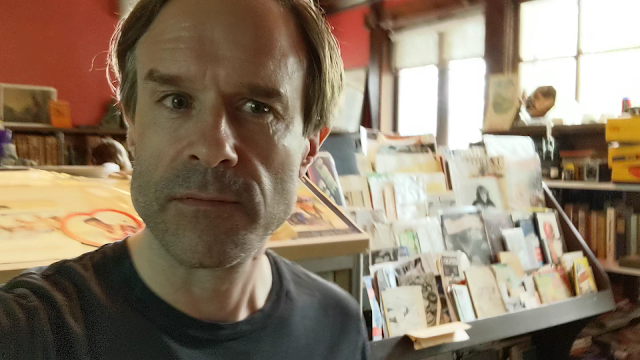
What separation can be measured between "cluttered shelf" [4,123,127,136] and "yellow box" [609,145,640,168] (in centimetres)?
401

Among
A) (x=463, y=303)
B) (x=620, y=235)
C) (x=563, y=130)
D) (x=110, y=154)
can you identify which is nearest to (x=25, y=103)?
(x=110, y=154)

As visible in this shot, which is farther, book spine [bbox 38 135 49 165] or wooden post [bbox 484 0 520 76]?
book spine [bbox 38 135 49 165]

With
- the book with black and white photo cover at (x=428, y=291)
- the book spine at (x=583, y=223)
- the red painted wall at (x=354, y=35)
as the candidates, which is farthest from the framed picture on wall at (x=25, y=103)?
the book spine at (x=583, y=223)

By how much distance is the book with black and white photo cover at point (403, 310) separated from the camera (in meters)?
1.62

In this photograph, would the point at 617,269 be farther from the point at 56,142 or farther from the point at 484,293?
the point at 56,142

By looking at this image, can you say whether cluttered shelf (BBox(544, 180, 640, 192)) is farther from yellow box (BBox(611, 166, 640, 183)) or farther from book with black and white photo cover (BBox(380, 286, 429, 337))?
→ book with black and white photo cover (BBox(380, 286, 429, 337))

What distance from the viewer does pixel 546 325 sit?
6.40 ft

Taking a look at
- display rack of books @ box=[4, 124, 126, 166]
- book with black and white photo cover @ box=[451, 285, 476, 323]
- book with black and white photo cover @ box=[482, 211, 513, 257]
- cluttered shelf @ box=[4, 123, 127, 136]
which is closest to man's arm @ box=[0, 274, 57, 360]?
book with black and white photo cover @ box=[451, 285, 476, 323]

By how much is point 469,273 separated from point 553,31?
281cm

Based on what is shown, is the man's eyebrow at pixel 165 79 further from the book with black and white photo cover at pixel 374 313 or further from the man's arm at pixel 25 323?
the book with black and white photo cover at pixel 374 313

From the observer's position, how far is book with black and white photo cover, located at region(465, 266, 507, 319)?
5.98ft

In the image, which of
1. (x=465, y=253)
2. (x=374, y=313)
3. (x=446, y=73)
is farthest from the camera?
(x=446, y=73)

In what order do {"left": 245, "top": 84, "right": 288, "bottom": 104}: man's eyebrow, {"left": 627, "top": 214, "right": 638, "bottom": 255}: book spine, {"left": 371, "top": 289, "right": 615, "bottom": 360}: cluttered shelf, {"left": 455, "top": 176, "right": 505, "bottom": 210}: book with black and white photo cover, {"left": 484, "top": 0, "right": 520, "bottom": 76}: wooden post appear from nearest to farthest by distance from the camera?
1. {"left": 245, "top": 84, "right": 288, "bottom": 104}: man's eyebrow
2. {"left": 371, "top": 289, "right": 615, "bottom": 360}: cluttered shelf
3. {"left": 455, "top": 176, "right": 505, "bottom": 210}: book with black and white photo cover
4. {"left": 627, "top": 214, "right": 638, "bottom": 255}: book spine
5. {"left": 484, "top": 0, "right": 520, "bottom": 76}: wooden post

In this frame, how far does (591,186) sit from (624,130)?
1.22 feet
